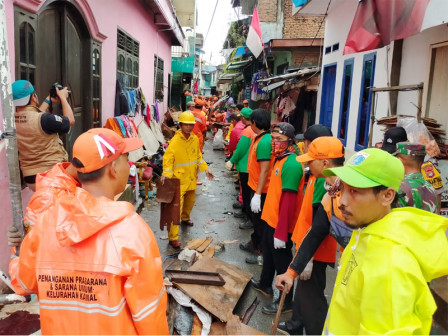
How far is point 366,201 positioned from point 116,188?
4.13 feet

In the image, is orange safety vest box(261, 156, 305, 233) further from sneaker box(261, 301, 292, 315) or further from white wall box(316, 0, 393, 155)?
white wall box(316, 0, 393, 155)

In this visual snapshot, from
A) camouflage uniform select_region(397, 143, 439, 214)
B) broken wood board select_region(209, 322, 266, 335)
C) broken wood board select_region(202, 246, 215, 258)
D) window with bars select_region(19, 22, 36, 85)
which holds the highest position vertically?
window with bars select_region(19, 22, 36, 85)

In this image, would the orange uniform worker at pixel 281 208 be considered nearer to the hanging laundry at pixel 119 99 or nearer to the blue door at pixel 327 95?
the hanging laundry at pixel 119 99

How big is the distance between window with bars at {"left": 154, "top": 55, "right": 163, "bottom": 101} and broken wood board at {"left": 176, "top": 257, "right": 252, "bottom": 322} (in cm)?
1146

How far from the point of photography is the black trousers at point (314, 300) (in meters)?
3.16

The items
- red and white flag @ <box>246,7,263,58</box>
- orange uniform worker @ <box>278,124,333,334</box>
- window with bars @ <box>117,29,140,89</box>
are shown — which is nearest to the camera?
orange uniform worker @ <box>278,124,333,334</box>

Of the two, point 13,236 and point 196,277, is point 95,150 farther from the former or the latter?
point 196,277

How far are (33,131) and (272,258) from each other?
3.01 m

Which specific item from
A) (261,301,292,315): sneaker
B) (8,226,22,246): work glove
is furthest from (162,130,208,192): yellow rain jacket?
(8,226,22,246): work glove

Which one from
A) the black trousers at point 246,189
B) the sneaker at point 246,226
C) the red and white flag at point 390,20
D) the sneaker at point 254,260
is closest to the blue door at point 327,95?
the black trousers at point 246,189

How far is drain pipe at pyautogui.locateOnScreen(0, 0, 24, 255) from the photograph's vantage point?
271cm

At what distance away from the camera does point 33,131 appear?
378 centimetres

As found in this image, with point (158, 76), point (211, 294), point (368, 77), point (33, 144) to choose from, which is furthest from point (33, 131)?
point (158, 76)

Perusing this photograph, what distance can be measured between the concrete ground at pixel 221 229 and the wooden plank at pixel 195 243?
23 centimetres
